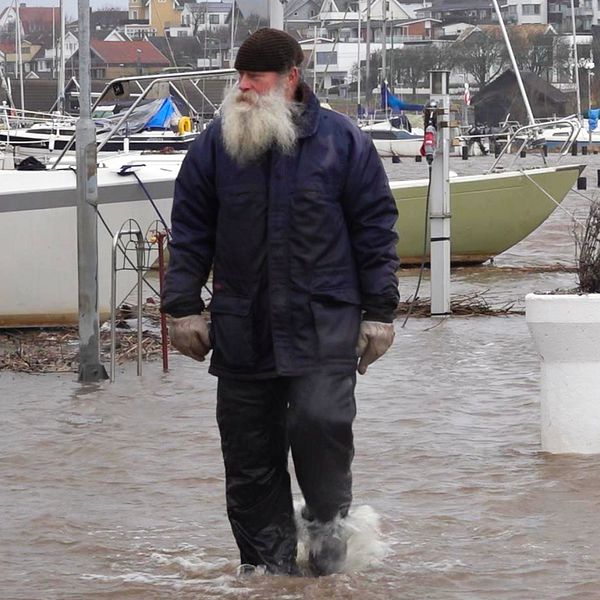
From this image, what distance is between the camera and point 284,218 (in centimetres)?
530

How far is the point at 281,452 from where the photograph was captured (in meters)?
5.61

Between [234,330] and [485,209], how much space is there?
41.8 feet

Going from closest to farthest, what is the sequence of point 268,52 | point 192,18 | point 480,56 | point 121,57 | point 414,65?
point 268,52 < point 192,18 < point 414,65 < point 480,56 < point 121,57

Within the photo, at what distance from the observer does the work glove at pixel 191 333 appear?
5480mm

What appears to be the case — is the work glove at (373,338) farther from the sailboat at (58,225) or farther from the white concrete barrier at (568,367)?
the sailboat at (58,225)

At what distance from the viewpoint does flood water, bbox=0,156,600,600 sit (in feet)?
18.8

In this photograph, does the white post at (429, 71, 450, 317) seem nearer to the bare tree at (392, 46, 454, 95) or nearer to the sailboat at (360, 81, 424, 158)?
the sailboat at (360, 81, 424, 158)

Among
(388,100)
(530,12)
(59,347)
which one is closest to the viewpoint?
(59,347)

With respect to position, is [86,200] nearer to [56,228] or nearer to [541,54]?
[56,228]

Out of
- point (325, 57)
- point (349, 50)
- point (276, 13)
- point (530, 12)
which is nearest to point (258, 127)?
point (276, 13)

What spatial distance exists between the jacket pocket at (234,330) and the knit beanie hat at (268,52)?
80 centimetres

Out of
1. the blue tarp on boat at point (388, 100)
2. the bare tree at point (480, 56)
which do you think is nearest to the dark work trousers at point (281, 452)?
the blue tarp on boat at point (388, 100)

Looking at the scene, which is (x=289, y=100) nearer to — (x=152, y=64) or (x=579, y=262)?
(x=579, y=262)

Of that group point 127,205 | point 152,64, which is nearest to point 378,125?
point 152,64
